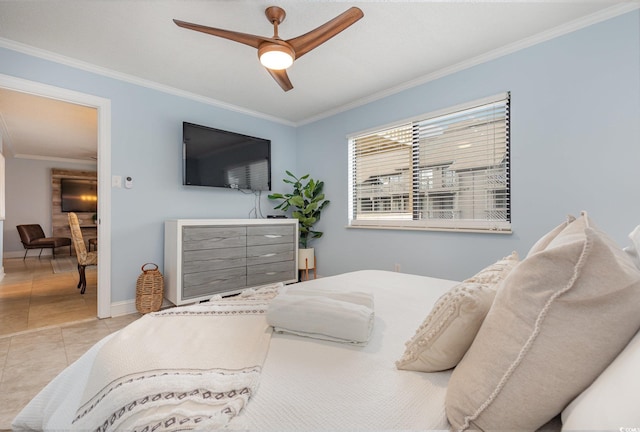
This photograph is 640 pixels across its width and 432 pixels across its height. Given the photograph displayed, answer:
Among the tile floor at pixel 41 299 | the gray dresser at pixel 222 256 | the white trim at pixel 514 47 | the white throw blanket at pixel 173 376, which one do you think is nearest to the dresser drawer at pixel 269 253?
the gray dresser at pixel 222 256

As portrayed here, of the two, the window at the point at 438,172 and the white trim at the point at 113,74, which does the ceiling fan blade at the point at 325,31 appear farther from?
the white trim at the point at 113,74

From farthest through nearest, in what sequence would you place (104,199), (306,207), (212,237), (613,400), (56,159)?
1. (56,159)
2. (306,207)
3. (212,237)
4. (104,199)
5. (613,400)

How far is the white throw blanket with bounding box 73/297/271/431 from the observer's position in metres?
0.65

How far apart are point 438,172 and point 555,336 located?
2.70 m

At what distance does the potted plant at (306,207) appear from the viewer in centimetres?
410

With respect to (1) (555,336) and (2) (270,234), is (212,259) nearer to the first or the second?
(2) (270,234)

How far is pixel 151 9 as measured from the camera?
6.73ft

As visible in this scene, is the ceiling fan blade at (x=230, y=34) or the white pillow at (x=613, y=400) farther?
the ceiling fan blade at (x=230, y=34)

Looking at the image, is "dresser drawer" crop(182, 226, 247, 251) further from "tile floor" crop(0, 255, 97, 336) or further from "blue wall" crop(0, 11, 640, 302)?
"tile floor" crop(0, 255, 97, 336)

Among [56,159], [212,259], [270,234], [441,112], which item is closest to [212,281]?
[212,259]

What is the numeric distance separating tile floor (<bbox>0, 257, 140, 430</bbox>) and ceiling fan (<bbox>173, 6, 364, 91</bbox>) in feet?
7.77

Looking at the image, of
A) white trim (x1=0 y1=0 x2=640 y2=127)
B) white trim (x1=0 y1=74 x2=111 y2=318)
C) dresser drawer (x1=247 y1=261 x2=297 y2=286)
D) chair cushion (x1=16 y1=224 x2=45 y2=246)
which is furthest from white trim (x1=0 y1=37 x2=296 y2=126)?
chair cushion (x1=16 y1=224 x2=45 y2=246)

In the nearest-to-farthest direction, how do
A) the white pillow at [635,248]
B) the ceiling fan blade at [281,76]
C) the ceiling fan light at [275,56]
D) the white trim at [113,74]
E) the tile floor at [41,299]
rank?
the white pillow at [635,248], the ceiling fan light at [275,56], the ceiling fan blade at [281,76], the white trim at [113,74], the tile floor at [41,299]

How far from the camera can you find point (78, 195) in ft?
24.7
